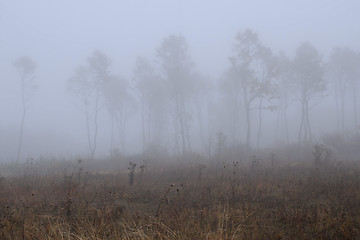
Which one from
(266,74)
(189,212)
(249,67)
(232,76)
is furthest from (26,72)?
(189,212)

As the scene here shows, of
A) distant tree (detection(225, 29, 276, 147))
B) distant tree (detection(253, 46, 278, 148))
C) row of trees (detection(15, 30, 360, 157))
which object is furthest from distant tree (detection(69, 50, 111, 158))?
distant tree (detection(253, 46, 278, 148))

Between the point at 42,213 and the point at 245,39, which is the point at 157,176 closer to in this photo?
the point at 42,213

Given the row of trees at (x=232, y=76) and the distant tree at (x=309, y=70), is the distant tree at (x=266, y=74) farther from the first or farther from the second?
the distant tree at (x=309, y=70)

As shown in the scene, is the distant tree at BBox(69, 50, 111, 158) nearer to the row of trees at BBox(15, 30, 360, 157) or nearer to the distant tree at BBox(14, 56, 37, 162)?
the row of trees at BBox(15, 30, 360, 157)

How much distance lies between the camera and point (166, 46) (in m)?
28.7

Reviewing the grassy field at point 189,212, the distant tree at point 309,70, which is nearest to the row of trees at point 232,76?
the distant tree at point 309,70

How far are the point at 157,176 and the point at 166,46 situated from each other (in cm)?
1992

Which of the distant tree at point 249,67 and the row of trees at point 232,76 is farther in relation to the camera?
the row of trees at point 232,76

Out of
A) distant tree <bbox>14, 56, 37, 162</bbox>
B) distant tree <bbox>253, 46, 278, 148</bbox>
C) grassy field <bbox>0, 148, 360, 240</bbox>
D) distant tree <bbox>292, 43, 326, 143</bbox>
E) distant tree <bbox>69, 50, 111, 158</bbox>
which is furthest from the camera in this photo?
distant tree <bbox>69, 50, 111, 158</bbox>

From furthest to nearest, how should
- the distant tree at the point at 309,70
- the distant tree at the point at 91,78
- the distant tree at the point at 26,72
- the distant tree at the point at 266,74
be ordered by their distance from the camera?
the distant tree at the point at 91,78 → the distant tree at the point at 26,72 → the distant tree at the point at 309,70 → the distant tree at the point at 266,74

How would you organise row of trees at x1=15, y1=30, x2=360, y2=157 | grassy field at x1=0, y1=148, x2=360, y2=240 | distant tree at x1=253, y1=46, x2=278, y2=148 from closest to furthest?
grassy field at x1=0, y1=148, x2=360, y2=240 < distant tree at x1=253, y1=46, x2=278, y2=148 < row of trees at x1=15, y1=30, x2=360, y2=157

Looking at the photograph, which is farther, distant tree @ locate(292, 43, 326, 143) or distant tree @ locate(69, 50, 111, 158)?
distant tree @ locate(69, 50, 111, 158)

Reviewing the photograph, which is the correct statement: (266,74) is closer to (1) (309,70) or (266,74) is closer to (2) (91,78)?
(1) (309,70)

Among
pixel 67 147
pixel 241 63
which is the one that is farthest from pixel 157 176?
pixel 67 147
